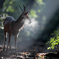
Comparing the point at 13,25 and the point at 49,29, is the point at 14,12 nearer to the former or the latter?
the point at 49,29

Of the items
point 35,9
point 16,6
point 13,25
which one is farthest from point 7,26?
point 35,9

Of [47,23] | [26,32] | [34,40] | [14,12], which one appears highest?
[14,12]

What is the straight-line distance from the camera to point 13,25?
398cm

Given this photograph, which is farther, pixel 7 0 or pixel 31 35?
pixel 31 35

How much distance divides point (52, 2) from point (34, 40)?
2.78m

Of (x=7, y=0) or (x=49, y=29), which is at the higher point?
(x=7, y=0)

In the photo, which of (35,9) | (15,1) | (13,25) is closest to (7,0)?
(15,1)

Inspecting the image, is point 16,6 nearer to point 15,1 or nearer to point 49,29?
point 15,1

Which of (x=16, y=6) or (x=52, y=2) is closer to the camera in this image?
(x=16, y=6)

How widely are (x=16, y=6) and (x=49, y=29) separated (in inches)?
101

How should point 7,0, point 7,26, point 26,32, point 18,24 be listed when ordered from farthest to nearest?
point 26,32, point 7,0, point 7,26, point 18,24

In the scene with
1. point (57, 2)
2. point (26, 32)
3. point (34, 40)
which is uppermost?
point (57, 2)

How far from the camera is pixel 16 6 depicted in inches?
249

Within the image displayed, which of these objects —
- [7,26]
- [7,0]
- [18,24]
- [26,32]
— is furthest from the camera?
[26,32]
